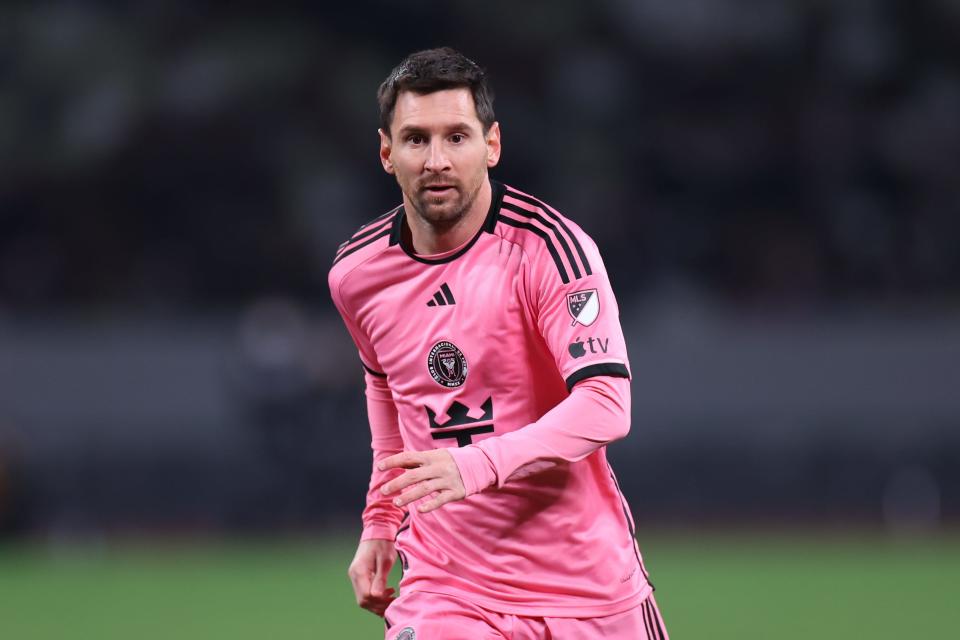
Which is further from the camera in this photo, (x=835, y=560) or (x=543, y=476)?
(x=835, y=560)

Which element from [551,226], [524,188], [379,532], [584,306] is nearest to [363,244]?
[551,226]

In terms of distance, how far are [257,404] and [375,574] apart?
861cm

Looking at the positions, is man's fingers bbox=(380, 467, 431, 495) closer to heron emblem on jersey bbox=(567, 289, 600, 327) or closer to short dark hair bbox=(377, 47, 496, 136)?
heron emblem on jersey bbox=(567, 289, 600, 327)

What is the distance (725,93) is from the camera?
51.9 ft

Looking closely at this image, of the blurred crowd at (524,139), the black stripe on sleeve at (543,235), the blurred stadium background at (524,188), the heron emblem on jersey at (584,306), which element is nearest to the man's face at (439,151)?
the black stripe on sleeve at (543,235)

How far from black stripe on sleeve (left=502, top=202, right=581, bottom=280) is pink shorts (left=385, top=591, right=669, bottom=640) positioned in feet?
3.02

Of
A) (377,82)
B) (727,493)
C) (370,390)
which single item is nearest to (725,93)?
(377,82)

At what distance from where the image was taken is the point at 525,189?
1497 centimetres

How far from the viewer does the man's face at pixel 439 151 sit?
374 cm

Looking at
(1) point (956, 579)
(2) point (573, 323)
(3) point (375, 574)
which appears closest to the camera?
(2) point (573, 323)

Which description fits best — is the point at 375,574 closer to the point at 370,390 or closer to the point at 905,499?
the point at 370,390

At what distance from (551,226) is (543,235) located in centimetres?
4

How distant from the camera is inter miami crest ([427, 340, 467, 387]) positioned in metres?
3.85

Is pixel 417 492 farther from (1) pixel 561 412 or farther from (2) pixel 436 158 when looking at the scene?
(2) pixel 436 158
